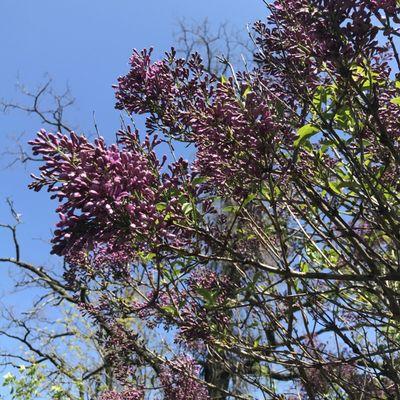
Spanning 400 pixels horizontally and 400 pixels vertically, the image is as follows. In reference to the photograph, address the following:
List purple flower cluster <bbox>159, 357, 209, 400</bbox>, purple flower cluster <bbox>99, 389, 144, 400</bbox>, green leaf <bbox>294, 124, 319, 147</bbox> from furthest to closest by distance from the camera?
1. purple flower cluster <bbox>99, 389, 144, 400</bbox>
2. purple flower cluster <bbox>159, 357, 209, 400</bbox>
3. green leaf <bbox>294, 124, 319, 147</bbox>

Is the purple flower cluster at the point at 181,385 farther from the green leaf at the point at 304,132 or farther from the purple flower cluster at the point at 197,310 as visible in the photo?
the green leaf at the point at 304,132

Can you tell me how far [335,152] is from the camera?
3.04 meters

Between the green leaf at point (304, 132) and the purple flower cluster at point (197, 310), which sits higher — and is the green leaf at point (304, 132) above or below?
above

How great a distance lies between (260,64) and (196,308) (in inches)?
60.6

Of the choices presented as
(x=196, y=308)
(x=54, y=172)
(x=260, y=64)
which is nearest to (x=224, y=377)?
(x=196, y=308)

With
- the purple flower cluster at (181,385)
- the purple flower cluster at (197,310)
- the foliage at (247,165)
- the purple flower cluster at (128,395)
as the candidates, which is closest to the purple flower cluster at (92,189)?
the foliage at (247,165)

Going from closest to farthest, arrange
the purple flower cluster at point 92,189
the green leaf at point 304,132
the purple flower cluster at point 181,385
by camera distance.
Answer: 1. the purple flower cluster at point 92,189
2. the green leaf at point 304,132
3. the purple flower cluster at point 181,385

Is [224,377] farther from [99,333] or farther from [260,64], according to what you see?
[260,64]

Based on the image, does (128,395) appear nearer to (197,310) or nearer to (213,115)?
(197,310)

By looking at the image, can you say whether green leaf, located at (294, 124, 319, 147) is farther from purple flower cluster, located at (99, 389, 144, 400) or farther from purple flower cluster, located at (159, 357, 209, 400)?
purple flower cluster, located at (99, 389, 144, 400)

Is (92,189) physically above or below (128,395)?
below

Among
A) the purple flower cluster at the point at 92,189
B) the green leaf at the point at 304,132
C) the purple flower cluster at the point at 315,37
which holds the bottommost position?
the purple flower cluster at the point at 92,189

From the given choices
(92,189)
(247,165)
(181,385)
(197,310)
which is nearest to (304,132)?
(247,165)

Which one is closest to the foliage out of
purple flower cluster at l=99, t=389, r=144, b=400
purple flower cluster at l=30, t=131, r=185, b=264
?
purple flower cluster at l=30, t=131, r=185, b=264
